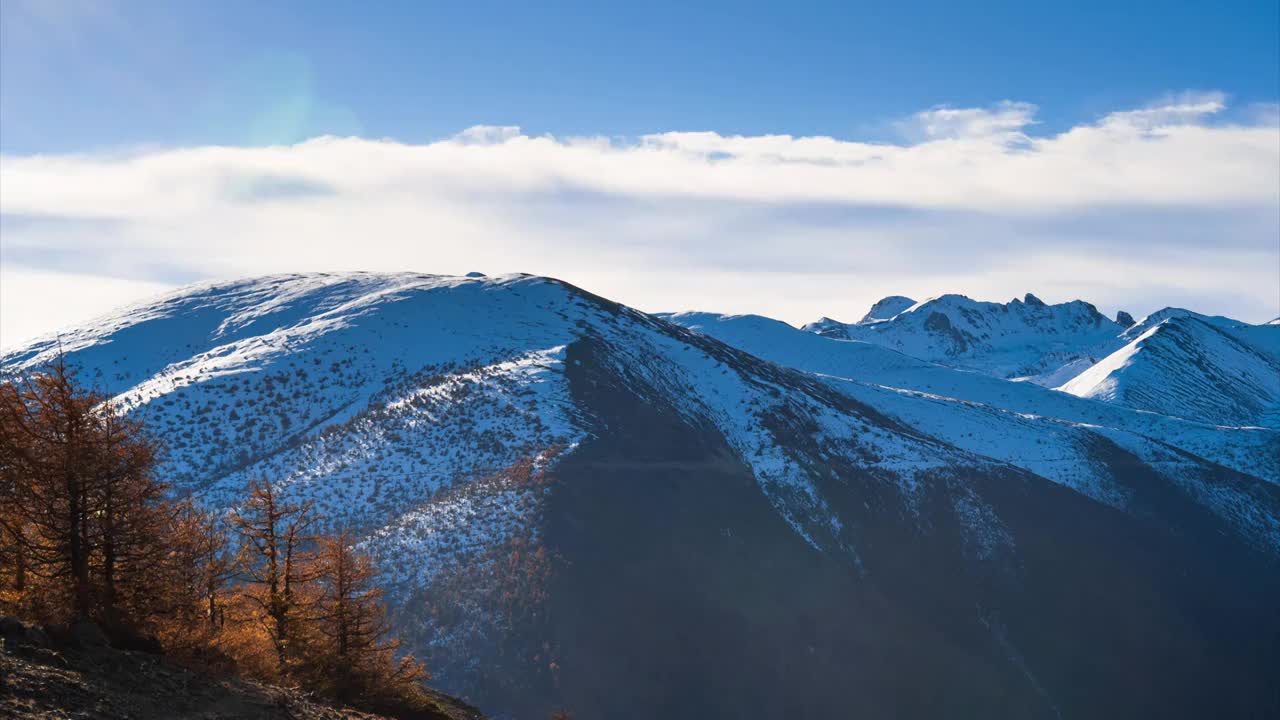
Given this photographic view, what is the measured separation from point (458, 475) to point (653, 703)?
25.4 metres

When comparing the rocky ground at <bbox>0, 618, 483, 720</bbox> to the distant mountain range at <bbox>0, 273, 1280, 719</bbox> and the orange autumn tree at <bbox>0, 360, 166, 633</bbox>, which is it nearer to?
the orange autumn tree at <bbox>0, 360, 166, 633</bbox>

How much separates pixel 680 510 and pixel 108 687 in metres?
69.6

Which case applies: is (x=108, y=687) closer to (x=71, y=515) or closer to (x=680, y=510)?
(x=71, y=515)

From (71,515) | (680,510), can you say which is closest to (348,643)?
(71,515)

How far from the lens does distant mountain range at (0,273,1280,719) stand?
70500mm

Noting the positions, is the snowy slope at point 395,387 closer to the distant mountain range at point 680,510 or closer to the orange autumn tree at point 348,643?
the distant mountain range at point 680,510

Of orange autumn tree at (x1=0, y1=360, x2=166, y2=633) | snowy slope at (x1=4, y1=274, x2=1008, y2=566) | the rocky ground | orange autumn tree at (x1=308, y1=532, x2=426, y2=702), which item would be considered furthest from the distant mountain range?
the rocky ground

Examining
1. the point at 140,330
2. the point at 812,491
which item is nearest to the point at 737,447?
the point at 812,491

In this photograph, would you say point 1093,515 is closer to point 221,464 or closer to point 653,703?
point 653,703

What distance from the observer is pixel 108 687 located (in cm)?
1889

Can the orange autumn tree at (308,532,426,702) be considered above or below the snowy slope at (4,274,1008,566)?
below

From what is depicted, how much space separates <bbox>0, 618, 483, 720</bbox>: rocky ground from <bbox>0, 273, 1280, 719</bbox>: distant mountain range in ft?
132

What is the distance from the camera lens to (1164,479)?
144m

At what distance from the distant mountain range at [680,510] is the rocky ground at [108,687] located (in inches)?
1588
